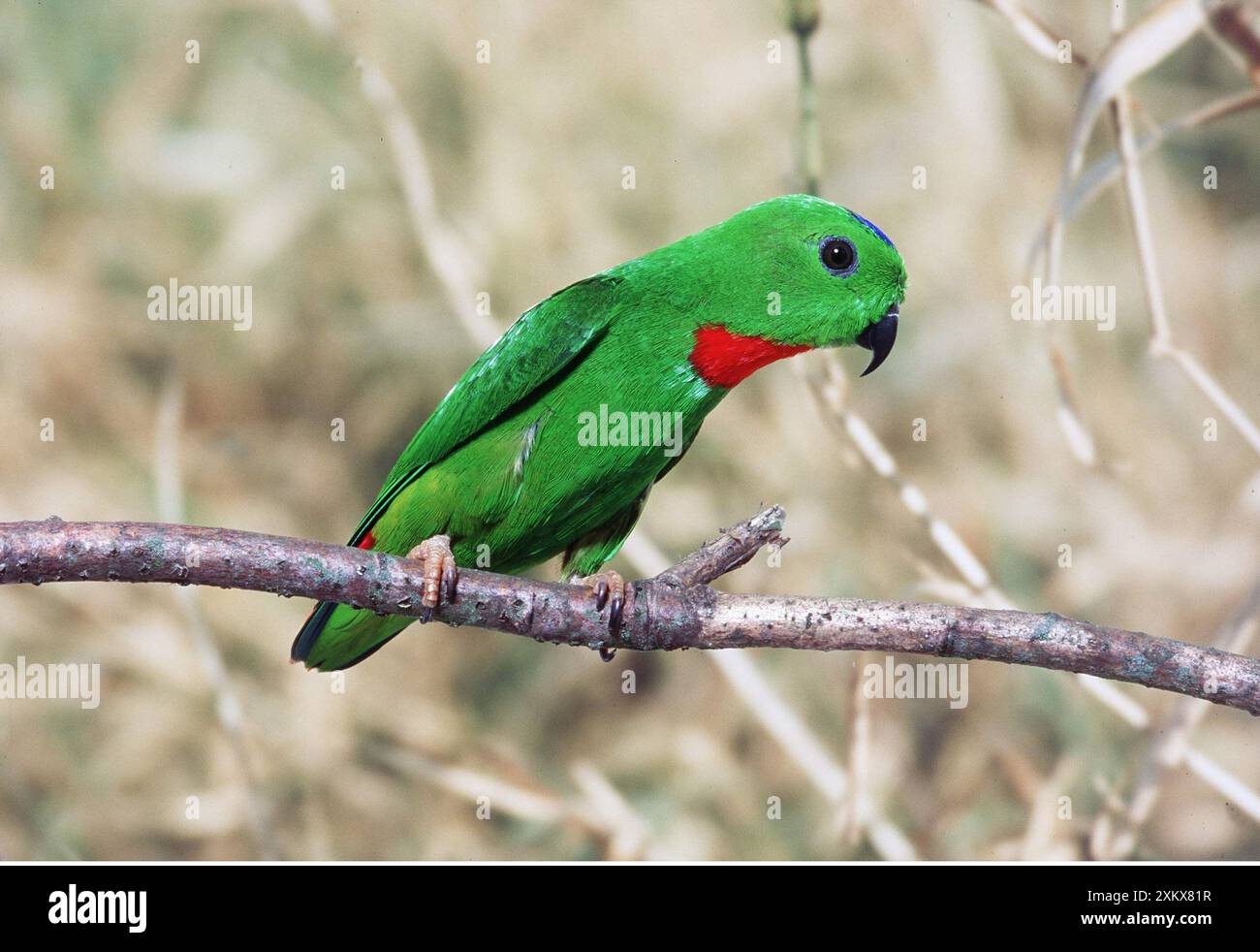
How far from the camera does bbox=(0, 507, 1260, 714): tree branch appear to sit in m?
2.59

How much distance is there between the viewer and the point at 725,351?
3.12 meters

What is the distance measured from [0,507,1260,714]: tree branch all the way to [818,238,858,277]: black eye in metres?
0.69

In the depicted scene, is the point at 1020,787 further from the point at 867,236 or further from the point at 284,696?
the point at 284,696

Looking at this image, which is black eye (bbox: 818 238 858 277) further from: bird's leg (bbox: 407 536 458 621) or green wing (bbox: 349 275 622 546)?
bird's leg (bbox: 407 536 458 621)

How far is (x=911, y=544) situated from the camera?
5340 millimetres

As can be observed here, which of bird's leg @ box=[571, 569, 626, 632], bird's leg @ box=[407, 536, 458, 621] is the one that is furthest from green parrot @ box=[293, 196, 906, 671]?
bird's leg @ box=[407, 536, 458, 621]

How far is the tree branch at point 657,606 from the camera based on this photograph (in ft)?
8.49

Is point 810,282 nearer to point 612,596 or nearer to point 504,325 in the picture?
point 612,596

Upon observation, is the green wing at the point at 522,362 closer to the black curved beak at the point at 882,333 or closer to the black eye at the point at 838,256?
the black eye at the point at 838,256

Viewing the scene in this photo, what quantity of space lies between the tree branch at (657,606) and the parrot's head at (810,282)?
0.52 meters

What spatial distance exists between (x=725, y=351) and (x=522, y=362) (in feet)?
1.91

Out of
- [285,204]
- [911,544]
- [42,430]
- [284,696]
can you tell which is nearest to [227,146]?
[285,204]

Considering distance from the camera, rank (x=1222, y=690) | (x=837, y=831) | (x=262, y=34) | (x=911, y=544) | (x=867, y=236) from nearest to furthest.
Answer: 1. (x=1222, y=690)
2. (x=867, y=236)
3. (x=837, y=831)
4. (x=911, y=544)
5. (x=262, y=34)
